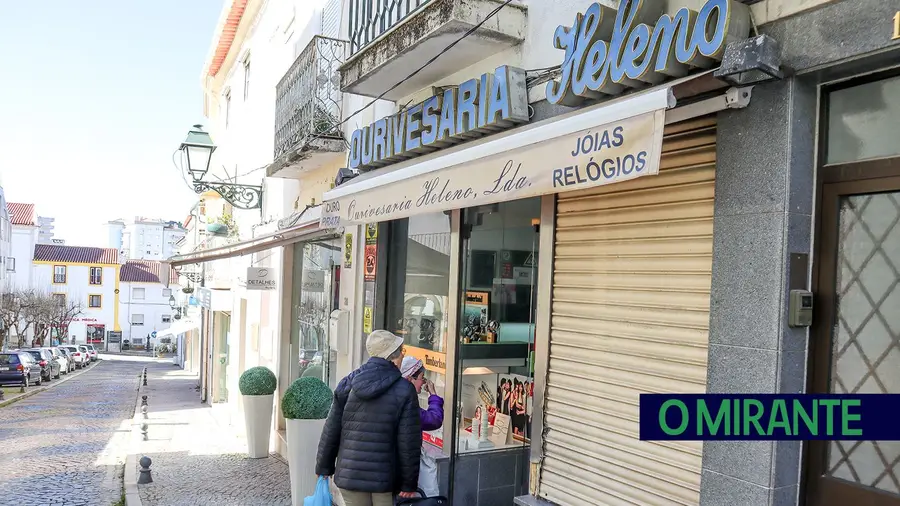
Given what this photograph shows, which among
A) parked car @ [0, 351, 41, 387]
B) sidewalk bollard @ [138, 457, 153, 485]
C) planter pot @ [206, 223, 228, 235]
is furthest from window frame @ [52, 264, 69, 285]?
sidewalk bollard @ [138, 457, 153, 485]

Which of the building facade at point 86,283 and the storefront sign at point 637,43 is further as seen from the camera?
the building facade at point 86,283

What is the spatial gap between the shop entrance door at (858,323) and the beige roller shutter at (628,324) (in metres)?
0.65

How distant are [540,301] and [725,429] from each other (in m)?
2.90

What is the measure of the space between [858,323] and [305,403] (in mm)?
6135

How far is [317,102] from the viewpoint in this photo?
32.9 ft

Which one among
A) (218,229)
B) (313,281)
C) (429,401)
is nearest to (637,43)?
(429,401)

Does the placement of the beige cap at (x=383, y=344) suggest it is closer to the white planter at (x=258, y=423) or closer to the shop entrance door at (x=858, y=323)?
the shop entrance door at (x=858, y=323)

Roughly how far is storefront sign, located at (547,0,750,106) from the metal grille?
1066mm

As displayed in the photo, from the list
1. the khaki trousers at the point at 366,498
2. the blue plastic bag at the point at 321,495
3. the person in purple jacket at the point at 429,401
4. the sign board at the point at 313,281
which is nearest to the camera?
the khaki trousers at the point at 366,498

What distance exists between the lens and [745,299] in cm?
363

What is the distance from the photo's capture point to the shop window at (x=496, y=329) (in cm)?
673

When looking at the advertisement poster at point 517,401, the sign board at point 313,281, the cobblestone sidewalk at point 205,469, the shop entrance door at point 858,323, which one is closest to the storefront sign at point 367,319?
the advertisement poster at point 517,401

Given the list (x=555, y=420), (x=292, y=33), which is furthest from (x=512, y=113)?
(x=292, y=33)

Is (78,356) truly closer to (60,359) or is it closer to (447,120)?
(60,359)
